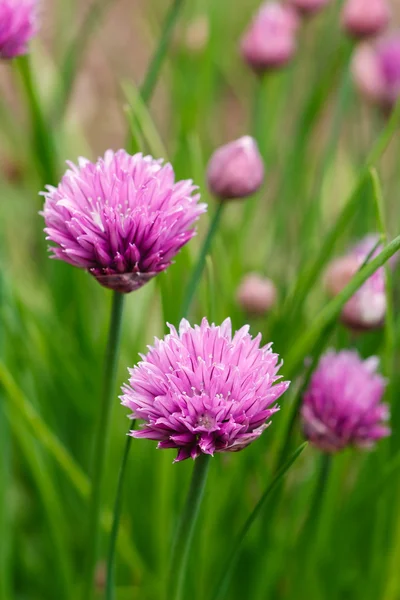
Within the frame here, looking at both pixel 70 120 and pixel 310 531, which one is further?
pixel 70 120

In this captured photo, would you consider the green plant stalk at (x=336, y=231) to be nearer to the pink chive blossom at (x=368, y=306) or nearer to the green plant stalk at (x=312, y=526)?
the pink chive blossom at (x=368, y=306)

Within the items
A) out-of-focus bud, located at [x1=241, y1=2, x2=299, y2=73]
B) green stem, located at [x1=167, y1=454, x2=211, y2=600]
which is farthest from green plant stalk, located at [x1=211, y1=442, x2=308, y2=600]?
out-of-focus bud, located at [x1=241, y1=2, x2=299, y2=73]

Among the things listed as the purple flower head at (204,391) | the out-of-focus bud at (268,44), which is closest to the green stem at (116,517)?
the purple flower head at (204,391)

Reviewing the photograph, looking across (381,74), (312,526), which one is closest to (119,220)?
(312,526)

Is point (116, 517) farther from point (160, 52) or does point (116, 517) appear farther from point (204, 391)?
point (160, 52)

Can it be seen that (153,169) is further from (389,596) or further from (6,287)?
(389,596)

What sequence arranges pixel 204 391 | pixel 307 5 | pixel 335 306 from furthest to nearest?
pixel 307 5, pixel 335 306, pixel 204 391

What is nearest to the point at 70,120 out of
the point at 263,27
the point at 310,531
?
the point at 263,27
